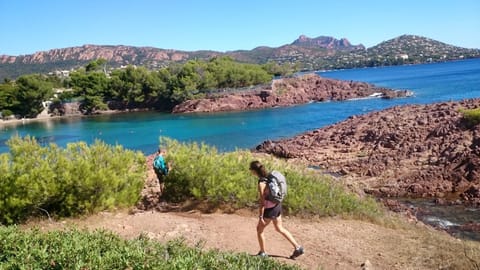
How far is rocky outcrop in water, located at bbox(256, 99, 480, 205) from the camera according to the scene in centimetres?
2053

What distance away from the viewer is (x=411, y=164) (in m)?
23.7

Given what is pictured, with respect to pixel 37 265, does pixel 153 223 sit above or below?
below

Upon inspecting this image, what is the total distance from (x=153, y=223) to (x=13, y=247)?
433cm

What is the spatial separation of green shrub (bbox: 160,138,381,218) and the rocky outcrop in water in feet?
28.8

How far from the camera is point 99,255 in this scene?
5984mm

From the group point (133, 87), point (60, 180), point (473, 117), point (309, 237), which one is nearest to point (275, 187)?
point (309, 237)

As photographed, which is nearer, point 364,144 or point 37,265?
point 37,265

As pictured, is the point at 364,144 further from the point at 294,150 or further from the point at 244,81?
the point at 244,81

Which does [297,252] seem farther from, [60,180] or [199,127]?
[199,127]

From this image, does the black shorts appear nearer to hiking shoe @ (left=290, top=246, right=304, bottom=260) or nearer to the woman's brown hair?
the woman's brown hair

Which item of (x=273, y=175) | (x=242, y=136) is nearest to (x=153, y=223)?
(x=273, y=175)

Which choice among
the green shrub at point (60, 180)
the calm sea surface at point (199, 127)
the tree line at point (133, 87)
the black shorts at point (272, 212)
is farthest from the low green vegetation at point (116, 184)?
the tree line at point (133, 87)

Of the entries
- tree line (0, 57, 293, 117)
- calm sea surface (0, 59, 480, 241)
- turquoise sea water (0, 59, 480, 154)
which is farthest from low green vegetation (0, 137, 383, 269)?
tree line (0, 57, 293, 117)

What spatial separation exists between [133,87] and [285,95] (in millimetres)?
28287
